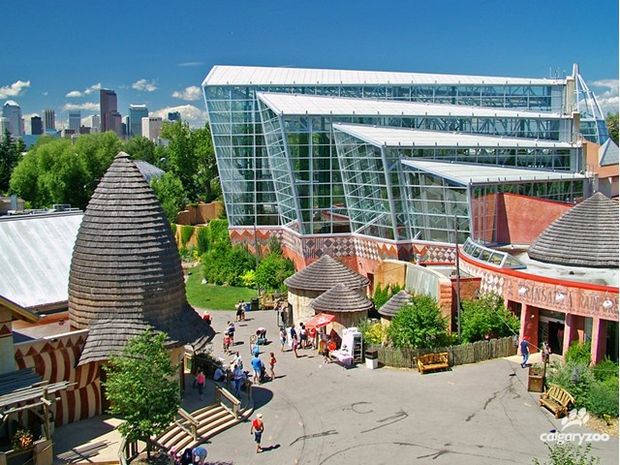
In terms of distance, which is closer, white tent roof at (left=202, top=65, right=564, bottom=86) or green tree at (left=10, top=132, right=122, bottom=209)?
white tent roof at (left=202, top=65, right=564, bottom=86)

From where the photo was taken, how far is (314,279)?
3195 cm

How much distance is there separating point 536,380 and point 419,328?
484cm

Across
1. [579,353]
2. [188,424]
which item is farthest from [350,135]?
[188,424]

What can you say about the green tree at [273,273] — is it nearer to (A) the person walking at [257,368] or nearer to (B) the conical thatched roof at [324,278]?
(B) the conical thatched roof at [324,278]

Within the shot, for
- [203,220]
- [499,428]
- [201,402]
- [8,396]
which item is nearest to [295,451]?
[201,402]

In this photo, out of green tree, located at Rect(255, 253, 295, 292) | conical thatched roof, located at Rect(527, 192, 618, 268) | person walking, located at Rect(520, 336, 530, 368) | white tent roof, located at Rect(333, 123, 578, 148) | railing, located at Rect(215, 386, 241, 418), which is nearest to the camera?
railing, located at Rect(215, 386, 241, 418)

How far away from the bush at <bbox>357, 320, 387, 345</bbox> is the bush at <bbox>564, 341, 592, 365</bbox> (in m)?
7.03

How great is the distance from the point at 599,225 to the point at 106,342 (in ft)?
67.3

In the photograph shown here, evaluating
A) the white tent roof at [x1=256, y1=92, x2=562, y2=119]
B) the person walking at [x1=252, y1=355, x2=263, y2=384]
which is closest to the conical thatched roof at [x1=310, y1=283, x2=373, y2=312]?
the person walking at [x1=252, y1=355, x2=263, y2=384]

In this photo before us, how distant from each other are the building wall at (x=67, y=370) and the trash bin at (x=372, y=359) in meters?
10.2

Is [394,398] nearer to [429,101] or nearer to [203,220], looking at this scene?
[429,101]

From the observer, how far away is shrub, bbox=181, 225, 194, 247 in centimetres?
5703

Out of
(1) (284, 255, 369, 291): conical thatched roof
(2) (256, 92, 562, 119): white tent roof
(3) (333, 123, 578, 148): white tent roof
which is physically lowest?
(1) (284, 255, 369, 291): conical thatched roof

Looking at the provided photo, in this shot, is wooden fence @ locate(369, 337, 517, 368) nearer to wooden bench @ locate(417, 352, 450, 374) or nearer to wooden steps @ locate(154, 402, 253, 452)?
wooden bench @ locate(417, 352, 450, 374)
